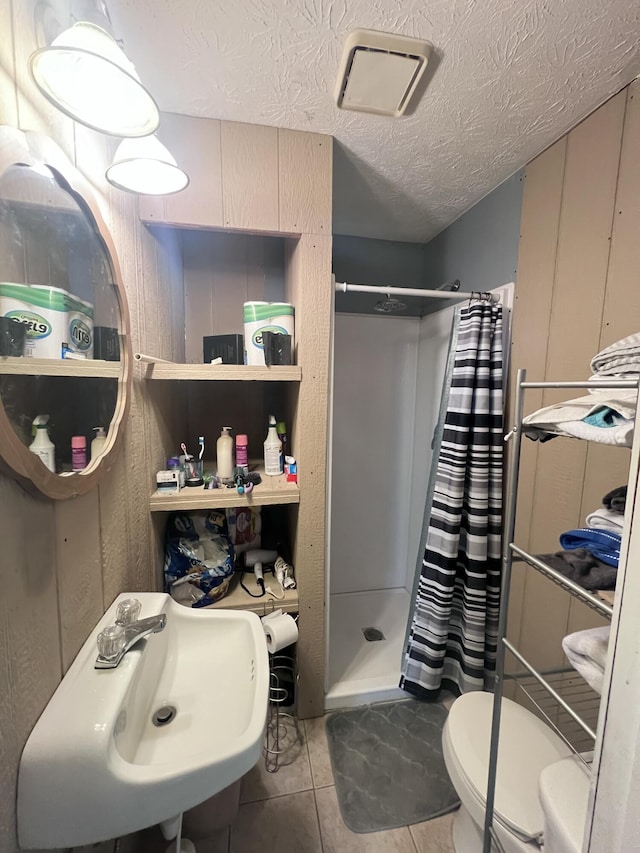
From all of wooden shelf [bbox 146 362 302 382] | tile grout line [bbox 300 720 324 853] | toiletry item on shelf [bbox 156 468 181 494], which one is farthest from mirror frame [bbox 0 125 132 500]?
tile grout line [bbox 300 720 324 853]

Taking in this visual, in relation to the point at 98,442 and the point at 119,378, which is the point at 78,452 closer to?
the point at 98,442

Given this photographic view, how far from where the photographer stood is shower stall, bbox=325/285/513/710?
2.09 m

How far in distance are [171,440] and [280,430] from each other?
46cm

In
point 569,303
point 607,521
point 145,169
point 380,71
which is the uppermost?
point 380,71

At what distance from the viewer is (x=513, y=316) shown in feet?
4.64

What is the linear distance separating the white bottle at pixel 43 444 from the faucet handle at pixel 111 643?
1.36ft

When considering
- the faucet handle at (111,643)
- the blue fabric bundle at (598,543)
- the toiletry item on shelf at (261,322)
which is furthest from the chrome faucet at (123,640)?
the blue fabric bundle at (598,543)

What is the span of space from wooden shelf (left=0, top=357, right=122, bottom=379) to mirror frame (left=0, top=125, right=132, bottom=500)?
6cm

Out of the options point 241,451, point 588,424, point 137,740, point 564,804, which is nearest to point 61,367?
point 241,451

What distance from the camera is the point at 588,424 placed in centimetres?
58

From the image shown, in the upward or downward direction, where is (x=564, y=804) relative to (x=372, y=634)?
upward

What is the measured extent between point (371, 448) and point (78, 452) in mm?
1689

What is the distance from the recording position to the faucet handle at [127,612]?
88 cm

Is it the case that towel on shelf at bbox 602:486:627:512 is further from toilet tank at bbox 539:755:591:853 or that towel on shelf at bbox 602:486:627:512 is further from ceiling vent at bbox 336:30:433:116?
ceiling vent at bbox 336:30:433:116
